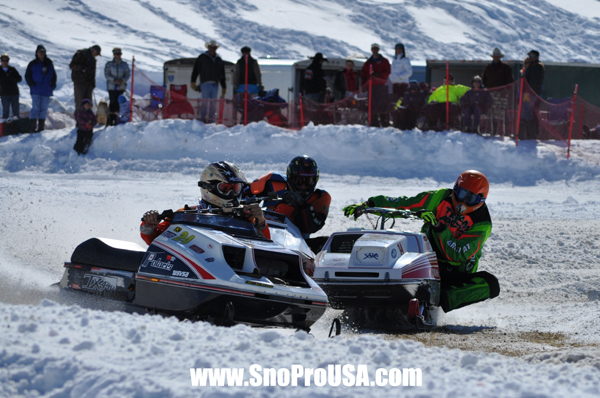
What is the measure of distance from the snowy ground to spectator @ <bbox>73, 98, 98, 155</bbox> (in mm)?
241

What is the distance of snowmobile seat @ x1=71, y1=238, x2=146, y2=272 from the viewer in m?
6.38

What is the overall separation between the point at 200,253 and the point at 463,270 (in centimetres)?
341

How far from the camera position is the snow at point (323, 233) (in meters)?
3.86

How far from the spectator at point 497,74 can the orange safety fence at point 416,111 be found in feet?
1.44

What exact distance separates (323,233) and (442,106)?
24.1 ft

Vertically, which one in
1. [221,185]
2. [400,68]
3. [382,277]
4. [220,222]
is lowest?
[382,277]

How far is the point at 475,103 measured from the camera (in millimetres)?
17203

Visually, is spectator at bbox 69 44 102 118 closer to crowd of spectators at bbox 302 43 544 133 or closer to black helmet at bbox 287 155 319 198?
crowd of spectators at bbox 302 43 544 133

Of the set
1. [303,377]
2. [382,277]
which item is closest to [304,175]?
[382,277]

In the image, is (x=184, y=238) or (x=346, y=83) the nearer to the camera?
(x=184, y=238)

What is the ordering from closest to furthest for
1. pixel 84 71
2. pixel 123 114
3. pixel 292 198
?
pixel 292 198
pixel 84 71
pixel 123 114

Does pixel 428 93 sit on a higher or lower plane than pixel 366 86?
lower

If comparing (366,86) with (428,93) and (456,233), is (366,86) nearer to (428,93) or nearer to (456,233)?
(428,93)

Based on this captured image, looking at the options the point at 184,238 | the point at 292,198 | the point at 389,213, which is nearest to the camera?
the point at 184,238
